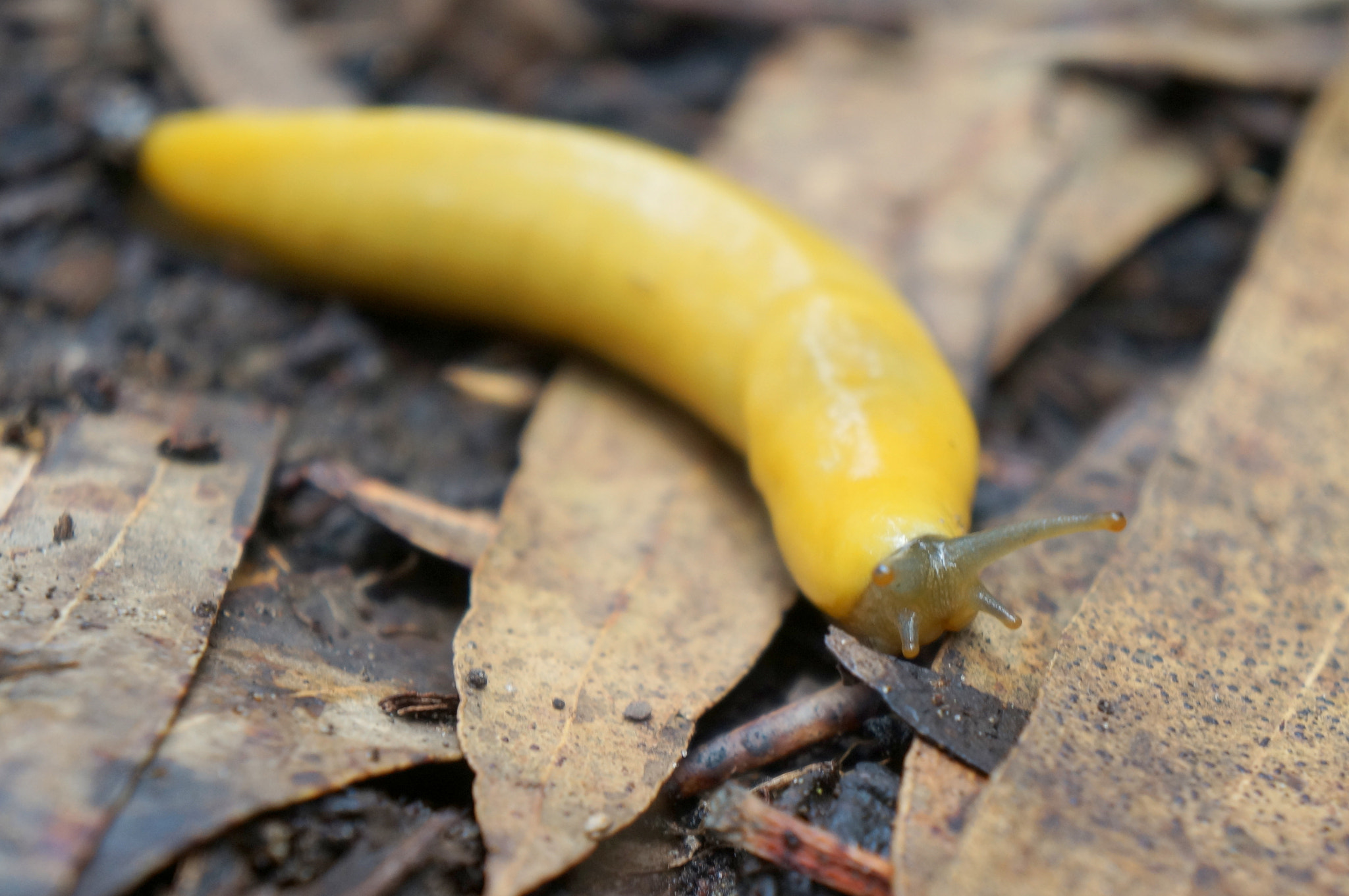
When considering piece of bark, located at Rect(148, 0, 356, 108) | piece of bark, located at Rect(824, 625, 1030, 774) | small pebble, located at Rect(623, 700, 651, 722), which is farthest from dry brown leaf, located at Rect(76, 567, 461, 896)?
piece of bark, located at Rect(148, 0, 356, 108)

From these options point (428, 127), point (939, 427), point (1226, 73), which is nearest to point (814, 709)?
point (939, 427)

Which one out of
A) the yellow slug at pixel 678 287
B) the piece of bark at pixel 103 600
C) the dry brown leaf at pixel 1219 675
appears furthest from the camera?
the yellow slug at pixel 678 287

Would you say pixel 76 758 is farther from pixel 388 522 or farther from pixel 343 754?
pixel 388 522

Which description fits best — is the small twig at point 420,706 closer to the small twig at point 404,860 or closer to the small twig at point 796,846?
the small twig at point 404,860

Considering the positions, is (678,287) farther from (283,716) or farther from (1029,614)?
(283,716)

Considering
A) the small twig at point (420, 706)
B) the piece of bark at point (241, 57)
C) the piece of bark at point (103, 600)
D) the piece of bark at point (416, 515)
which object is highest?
the piece of bark at point (241, 57)

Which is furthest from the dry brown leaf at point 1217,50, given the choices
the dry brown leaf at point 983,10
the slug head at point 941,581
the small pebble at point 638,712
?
the small pebble at point 638,712

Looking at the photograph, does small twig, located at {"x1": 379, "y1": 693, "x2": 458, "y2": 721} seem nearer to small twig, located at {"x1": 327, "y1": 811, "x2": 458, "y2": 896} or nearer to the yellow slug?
small twig, located at {"x1": 327, "y1": 811, "x2": 458, "y2": 896}
